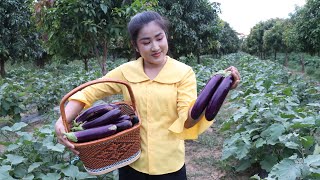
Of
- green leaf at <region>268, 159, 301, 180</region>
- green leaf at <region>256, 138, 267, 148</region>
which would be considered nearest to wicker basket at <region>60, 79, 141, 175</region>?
green leaf at <region>268, 159, 301, 180</region>

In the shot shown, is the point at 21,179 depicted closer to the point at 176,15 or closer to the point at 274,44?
the point at 176,15

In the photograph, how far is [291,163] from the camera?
2.05 metres

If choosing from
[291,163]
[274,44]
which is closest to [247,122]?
[291,163]

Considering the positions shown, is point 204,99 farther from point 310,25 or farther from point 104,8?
point 310,25

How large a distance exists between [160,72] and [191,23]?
1152cm

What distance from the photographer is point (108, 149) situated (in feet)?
4.82

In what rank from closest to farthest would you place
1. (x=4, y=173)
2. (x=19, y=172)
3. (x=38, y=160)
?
(x=4, y=173) → (x=19, y=172) → (x=38, y=160)

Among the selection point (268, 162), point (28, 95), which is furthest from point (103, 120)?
point (28, 95)

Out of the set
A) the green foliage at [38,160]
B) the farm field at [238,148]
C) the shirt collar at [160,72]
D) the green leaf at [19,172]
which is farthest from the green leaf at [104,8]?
the shirt collar at [160,72]

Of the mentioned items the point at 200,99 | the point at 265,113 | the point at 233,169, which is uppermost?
the point at 200,99

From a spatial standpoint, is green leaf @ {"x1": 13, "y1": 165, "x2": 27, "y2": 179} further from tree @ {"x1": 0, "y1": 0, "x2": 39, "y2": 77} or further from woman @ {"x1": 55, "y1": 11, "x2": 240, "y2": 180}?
tree @ {"x1": 0, "y1": 0, "x2": 39, "y2": 77}

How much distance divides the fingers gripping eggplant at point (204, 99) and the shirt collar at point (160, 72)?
0.50 ft

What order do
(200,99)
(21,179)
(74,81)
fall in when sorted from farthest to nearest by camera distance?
(74,81) < (21,179) < (200,99)

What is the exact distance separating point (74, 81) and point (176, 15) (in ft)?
18.2
